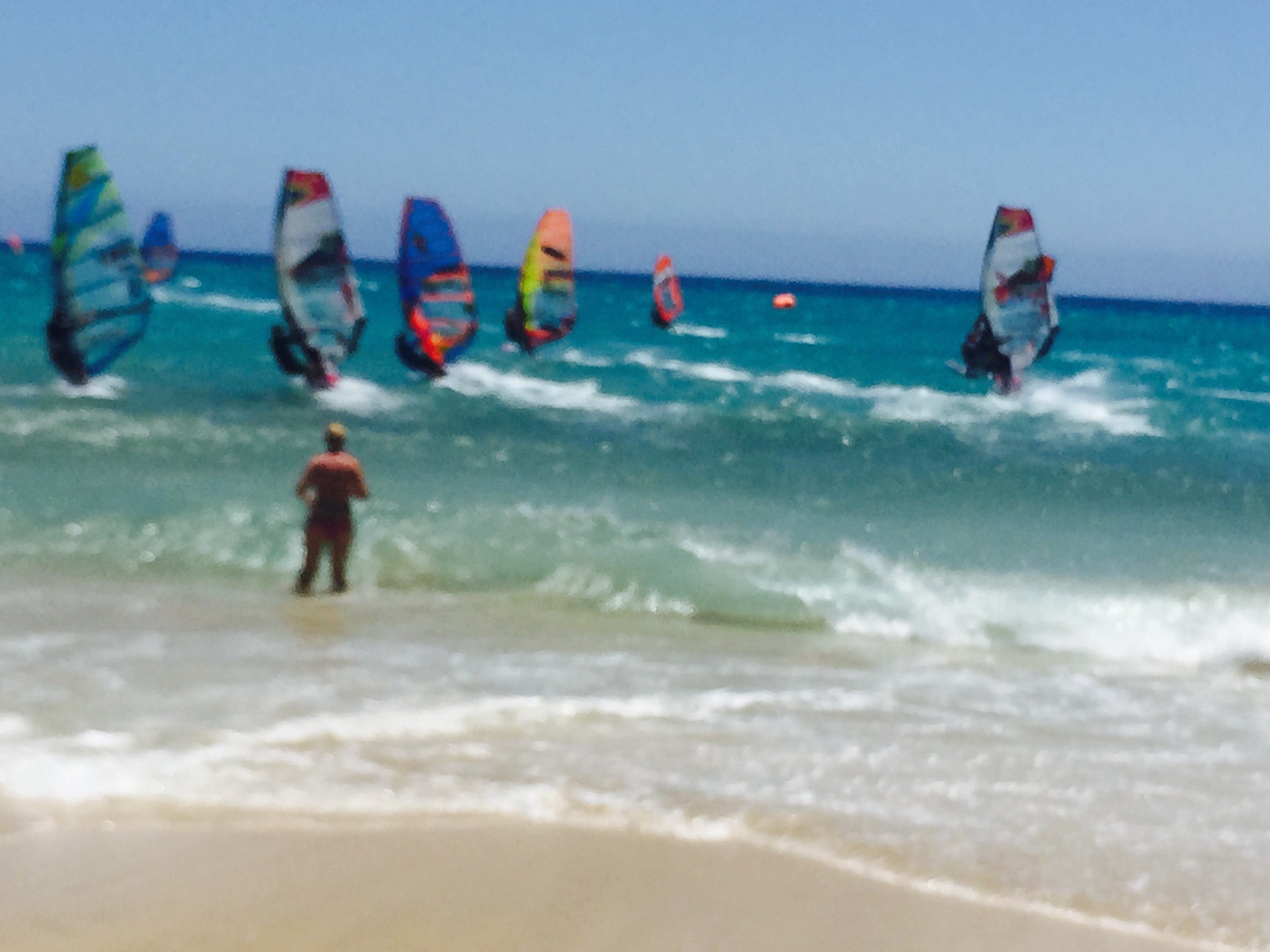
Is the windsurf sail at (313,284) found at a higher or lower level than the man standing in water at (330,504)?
higher

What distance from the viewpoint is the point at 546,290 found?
2703cm

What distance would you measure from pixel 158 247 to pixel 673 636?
47.6 meters

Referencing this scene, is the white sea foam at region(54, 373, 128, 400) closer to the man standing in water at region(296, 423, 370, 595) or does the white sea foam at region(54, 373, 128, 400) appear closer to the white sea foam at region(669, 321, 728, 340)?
the man standing in water at region(296, 423, 370, 595)

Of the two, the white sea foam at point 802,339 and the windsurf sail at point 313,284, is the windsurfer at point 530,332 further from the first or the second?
the white sea foam at point 802,339

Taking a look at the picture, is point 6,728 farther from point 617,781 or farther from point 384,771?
point 617,781

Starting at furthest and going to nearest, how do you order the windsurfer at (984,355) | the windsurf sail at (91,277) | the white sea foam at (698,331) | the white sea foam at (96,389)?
the white sea foam at (698,331) → the windsurfer at (984,355) → the white sea foam at (96,389) → the windsurf sail at (91,277)

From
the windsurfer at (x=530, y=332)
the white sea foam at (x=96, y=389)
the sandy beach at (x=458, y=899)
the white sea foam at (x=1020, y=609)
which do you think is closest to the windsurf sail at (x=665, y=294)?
the windsurfer at (x=530, y=332)

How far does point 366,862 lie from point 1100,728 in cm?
378

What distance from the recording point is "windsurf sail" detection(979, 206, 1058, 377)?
20.4 metres

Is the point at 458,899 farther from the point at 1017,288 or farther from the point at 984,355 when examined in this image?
the point at 984,355

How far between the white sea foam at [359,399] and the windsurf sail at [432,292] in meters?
1.04

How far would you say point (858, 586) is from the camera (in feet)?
32.1

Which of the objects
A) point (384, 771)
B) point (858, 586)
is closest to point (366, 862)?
point (384, 771)

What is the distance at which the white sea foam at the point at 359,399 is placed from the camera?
18703 mm
